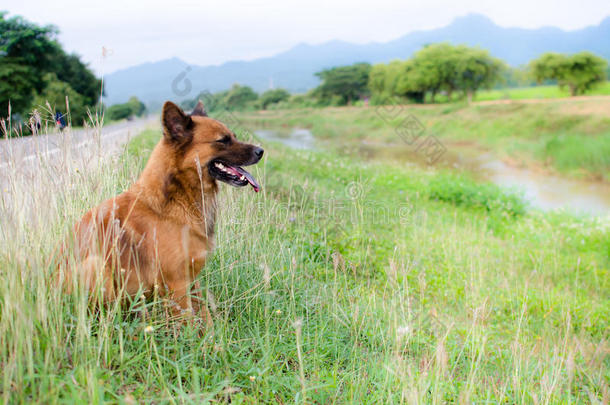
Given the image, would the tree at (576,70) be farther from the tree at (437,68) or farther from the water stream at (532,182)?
the water stream at (532,182)

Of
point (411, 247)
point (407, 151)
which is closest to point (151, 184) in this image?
point (411, 247)

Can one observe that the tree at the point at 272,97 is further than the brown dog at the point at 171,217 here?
Yes

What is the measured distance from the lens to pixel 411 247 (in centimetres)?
628

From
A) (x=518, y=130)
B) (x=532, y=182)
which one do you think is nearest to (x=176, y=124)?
(x=532, y=182)

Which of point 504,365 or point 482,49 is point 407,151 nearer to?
point 504,365

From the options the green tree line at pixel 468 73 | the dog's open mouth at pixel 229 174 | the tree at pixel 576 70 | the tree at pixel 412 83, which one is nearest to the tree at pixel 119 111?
the green tree line at pixel 468 73

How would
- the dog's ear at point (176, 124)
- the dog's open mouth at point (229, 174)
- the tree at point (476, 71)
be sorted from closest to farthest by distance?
Result: the dog's ear at point (176, 124)
the dog's open mouth at point (229, 174)
the tree at point (476, 71)

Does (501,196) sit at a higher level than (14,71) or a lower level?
lower

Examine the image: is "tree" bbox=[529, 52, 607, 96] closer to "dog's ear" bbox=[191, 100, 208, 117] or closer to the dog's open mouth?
"dog's ear" bbox=[191, 100, 208, 117]

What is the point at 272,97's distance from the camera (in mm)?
73750

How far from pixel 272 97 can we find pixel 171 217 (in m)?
73.8

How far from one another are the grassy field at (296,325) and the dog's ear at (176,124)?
52 centimetres

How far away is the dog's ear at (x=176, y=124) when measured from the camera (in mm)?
2730

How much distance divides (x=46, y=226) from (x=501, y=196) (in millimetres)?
9692
